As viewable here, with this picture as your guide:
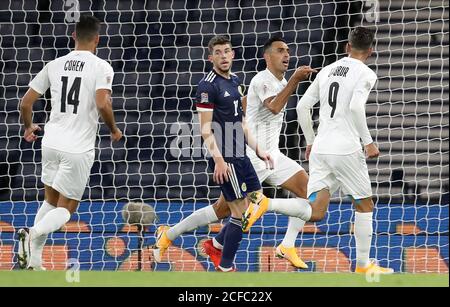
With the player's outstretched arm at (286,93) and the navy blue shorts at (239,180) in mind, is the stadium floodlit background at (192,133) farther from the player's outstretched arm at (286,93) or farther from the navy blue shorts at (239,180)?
the navy blue shorts at (239,180)

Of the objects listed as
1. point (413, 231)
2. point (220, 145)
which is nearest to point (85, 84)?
A: point (220, 145)

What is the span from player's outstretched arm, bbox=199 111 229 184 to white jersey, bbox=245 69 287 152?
0.82 metres

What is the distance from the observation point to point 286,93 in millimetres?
8180

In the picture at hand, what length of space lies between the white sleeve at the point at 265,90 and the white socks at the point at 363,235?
1.15 m

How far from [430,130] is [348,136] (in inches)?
167

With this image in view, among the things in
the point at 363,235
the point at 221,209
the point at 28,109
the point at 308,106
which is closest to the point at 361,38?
the point at 308,106

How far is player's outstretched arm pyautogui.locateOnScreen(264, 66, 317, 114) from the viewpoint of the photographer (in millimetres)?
7941

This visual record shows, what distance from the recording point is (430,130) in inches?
464

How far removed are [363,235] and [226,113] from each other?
1.23 metres

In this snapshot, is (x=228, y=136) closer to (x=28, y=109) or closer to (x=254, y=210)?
(x=254, y=210)

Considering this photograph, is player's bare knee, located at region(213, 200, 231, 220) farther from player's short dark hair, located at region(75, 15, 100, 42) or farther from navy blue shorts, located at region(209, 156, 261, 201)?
player's short dark hair, located at region(75, 15, 100, 42)

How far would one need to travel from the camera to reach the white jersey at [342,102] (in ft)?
25.1

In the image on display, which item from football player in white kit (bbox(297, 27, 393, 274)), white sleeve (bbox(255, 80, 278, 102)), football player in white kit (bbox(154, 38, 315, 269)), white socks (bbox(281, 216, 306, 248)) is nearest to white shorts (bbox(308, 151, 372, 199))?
football player in white kit (bbox(297, 27, 393, 274))

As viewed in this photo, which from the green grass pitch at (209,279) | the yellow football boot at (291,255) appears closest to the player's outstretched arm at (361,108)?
the green grass pitch at (209,279)
